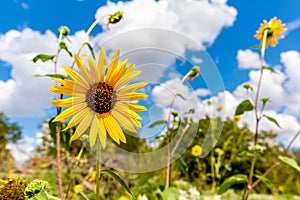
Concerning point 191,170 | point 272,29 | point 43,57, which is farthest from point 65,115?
point 191,170

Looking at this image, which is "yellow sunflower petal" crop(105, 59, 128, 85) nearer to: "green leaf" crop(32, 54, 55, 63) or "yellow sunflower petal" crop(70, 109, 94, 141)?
"yellow sunflower petal" crop(70, 109, 94, 141)

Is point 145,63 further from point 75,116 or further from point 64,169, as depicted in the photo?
point 64,169

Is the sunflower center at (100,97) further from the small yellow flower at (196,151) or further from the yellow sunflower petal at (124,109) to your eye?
the small yellow flower at (196,151)

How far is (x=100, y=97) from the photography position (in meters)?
0.93

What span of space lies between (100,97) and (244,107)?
894 millimetres

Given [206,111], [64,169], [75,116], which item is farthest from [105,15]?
[64,169]

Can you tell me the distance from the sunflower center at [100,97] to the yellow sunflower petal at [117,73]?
0.07 feet

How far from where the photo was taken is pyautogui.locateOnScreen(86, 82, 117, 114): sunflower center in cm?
93

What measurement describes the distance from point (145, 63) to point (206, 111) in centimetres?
67

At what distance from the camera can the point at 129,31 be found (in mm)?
1087

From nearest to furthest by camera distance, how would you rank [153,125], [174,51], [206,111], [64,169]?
[174,51] → [153,125] → [206,111] → [64,169]

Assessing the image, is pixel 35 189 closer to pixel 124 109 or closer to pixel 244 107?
pixel 124 109

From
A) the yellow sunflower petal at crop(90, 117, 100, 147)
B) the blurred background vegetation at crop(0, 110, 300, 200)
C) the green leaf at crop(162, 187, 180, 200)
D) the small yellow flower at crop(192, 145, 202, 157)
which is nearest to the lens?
the yellow sunflower petal at crop(90, 117, 100, 147)

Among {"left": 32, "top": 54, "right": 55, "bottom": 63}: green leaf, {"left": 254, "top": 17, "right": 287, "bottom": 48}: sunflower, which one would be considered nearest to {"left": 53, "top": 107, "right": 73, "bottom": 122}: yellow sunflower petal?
{"left": 32, "top": 54, "right": 55, "bottom": 63}: green leaf
